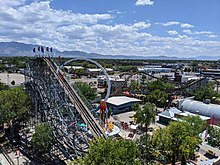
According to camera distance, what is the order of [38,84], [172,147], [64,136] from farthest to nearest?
[38,84]
[64,136]
[172,147]

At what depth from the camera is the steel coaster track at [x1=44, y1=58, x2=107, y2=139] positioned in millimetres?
27594

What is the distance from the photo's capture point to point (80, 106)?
33.3 meters

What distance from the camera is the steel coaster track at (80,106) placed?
27.6 m

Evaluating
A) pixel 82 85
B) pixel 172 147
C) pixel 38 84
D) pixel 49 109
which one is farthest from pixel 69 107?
pixel 82 85

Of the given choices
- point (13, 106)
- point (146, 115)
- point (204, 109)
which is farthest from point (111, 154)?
point (204, 109)

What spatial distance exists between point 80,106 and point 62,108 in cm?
270

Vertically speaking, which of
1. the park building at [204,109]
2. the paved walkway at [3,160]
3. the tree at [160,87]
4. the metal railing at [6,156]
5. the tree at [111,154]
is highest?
the tree at [111,154]

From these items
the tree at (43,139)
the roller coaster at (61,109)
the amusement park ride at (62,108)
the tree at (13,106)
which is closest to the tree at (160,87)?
the amusement park ride at (62,108)

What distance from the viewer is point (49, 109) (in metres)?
35.6

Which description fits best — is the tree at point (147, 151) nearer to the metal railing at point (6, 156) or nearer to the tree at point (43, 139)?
the tree at point (43, 139)

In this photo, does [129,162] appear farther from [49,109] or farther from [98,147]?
[49,109]

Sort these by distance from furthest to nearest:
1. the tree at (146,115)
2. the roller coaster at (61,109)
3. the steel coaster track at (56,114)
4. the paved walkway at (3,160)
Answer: the tree at (146,115) → the paved walkway at (3,160) → the steel coaster track at (56,114) → the roller coaster at (61,109)

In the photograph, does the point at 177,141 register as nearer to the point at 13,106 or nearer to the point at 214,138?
the point at 214,138

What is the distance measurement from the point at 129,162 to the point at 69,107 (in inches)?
614
